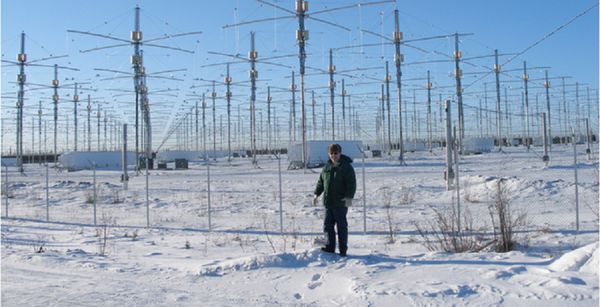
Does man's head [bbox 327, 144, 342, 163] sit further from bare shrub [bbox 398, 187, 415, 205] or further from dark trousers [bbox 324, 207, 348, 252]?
bare shrub [bbox 398, 187, 415, 205]

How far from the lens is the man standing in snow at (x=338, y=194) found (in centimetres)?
738

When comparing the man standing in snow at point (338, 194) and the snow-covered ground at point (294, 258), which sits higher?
the man standing in snow at point (338, 194)

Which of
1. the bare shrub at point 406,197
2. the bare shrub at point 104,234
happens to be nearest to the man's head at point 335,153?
the bare shrub at point 104,234

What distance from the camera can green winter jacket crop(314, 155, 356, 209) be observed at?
738 centimetres

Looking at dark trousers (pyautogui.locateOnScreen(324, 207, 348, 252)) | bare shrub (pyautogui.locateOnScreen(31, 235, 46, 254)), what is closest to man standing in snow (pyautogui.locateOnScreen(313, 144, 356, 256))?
dark trousers (pyautogui.locateOnScreen(324, 207, 348, 252))

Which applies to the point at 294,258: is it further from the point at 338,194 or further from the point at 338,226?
the point at 338,194

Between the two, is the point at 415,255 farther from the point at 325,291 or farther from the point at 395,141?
the point at 395,141

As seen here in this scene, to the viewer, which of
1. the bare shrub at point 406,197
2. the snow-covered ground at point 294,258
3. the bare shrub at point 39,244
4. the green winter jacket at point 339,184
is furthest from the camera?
the bare shrub at point 406,197

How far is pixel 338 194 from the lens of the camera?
7383mm

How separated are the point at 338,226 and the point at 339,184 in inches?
22.5

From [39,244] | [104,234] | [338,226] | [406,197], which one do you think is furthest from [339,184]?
[406,197]

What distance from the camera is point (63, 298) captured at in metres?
5.75

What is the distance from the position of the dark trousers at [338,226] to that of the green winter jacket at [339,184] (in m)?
0.10

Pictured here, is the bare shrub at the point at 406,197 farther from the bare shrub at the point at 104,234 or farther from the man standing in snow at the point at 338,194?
the man standing in snow at the point at 338,194
